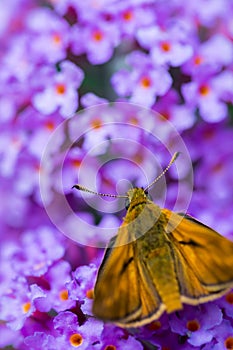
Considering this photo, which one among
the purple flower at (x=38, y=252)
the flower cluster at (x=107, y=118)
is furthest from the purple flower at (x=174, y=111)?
the purple flower at (x=38, y=252)

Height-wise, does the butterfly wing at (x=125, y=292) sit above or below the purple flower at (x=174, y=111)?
below

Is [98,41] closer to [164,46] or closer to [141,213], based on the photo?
[164,46]

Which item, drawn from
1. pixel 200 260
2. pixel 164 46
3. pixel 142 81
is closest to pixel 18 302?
pixel 200 260

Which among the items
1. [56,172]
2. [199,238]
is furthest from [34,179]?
[199,238]

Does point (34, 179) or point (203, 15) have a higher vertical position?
point (203, 15)

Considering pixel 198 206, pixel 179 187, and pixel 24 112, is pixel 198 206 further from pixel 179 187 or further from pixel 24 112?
pixel 24 112

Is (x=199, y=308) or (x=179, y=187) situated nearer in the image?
(x=199, y=308)

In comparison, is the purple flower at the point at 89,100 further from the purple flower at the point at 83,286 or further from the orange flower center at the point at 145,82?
the purple flower at the point at 83,286
